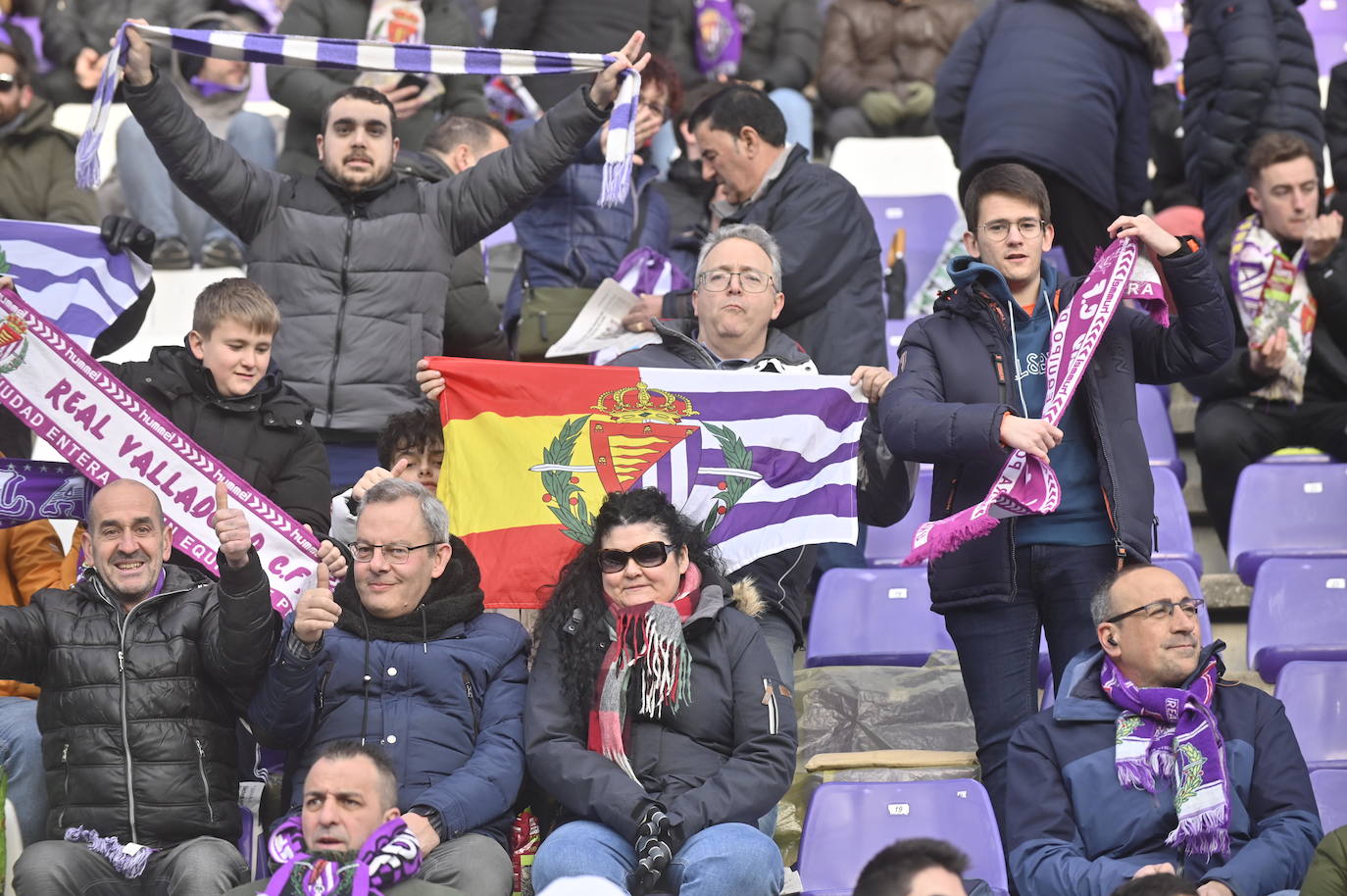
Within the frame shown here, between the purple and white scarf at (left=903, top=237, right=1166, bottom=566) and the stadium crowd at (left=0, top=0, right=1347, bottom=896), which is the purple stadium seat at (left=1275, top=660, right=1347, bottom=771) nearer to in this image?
the stadium crowd at (left=0, top=0, right=1347, bottom=896)

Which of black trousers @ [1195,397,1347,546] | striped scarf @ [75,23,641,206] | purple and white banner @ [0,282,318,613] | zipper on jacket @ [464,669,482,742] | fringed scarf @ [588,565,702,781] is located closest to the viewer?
fringed scarf @ [588,565,702,781]

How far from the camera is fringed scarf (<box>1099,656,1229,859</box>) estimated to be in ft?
15.8

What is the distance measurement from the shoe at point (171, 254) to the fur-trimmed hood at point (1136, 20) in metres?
4.39

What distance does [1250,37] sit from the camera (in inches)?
332

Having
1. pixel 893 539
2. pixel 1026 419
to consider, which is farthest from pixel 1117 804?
pixel 893 539

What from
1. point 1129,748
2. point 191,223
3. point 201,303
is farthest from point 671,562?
point 191,223

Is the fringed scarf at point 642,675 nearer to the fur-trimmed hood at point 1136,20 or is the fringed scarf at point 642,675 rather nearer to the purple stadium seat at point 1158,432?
the purple stadium seat at point 1158,432

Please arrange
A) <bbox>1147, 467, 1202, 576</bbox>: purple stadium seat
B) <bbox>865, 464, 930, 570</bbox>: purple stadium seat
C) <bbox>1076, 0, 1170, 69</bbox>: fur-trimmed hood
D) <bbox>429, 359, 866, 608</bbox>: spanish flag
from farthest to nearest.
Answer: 1. <bbox>1076, 0, 1170, 69</bbox>: fur-trimmed hood
2. <bbox>865, 464, 930, 570</bbox>: purple stadium seat
3. <bbox>1147, 467, 1202, 576</bbox>: purple stadium seat
4. <bbox>429, 359, 866, 608</bbox>: spanish flag

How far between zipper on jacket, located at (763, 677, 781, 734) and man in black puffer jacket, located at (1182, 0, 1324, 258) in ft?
13.2

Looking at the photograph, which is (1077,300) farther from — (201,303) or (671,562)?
(201,303)

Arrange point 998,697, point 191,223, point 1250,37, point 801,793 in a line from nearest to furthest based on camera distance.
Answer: point 998,697 → point 801,793 → point 1250,37 → point 191,223

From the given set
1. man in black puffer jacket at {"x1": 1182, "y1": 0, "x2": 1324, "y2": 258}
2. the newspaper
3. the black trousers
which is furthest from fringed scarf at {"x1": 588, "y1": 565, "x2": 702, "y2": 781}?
man in black puffer jacket at {"x1": 1182, "y1": 0, "x2": 1324, "y2": 258}

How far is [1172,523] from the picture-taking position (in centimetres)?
723

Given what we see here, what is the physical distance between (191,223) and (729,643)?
17.8 feet
